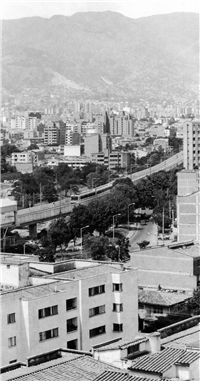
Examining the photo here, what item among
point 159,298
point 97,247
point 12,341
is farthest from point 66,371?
point 97,247

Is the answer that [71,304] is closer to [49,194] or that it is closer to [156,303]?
[156,303]

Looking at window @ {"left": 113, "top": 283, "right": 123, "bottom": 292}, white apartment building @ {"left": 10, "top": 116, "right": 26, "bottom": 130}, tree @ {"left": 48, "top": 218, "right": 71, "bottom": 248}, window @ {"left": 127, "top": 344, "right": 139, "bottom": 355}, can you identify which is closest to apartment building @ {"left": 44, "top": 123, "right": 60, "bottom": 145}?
white apartment building @ {"left": 10, "top": 116, "right": 26, "bottom": 130}

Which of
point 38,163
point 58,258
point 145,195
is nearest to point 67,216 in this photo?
point 145,195

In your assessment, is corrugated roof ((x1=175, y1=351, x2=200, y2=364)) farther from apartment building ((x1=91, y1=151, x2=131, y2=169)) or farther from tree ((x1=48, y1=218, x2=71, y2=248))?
apartment building ((x1=91, y1=151, x2=131, y2=169))

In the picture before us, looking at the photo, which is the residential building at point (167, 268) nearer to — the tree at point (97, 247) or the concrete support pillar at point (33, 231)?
the tree at point (97, 247)

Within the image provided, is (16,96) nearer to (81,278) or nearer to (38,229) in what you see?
(38,229)

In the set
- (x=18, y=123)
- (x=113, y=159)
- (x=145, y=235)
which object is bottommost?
(x=145, y=235)
